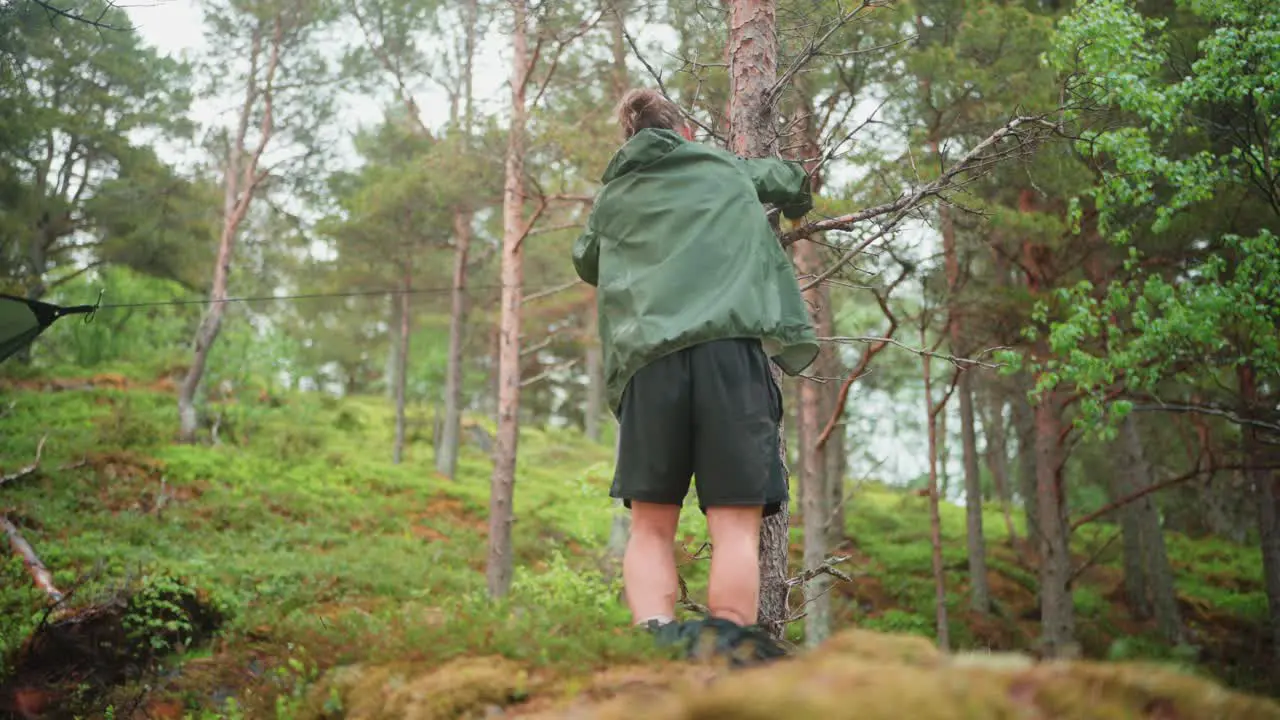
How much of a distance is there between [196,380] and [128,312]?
14.1ft

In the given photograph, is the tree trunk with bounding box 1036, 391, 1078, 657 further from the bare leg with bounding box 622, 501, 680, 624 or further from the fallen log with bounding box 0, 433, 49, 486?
the fallen log with bounding box 0, 433, 49, 486

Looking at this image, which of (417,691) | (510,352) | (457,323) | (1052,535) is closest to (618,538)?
(510,352)

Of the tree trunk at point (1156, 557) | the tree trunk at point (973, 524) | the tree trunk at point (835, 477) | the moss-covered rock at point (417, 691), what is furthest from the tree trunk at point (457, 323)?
the moss-covered rock at point (417, 691)

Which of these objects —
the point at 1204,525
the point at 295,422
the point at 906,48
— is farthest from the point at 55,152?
the point at 1204,525

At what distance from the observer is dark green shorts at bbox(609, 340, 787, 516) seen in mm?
2273

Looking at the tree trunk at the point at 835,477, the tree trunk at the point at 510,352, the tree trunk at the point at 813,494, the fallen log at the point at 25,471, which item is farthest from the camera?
the tree trunk at the point at 835,477

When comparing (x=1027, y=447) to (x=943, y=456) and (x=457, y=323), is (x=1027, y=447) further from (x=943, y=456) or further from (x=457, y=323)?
(x=457, y=323)

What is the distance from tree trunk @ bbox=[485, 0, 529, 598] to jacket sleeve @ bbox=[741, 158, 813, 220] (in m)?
6.00

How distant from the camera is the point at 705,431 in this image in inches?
91.0

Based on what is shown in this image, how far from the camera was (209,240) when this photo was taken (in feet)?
55.0

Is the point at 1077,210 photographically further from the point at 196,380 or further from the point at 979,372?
the point at 196,380

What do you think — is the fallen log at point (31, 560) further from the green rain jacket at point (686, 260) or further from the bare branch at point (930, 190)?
the bare branch at point (930, 190)

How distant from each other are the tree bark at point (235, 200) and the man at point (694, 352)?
12.7m

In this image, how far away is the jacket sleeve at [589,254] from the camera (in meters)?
2.75
